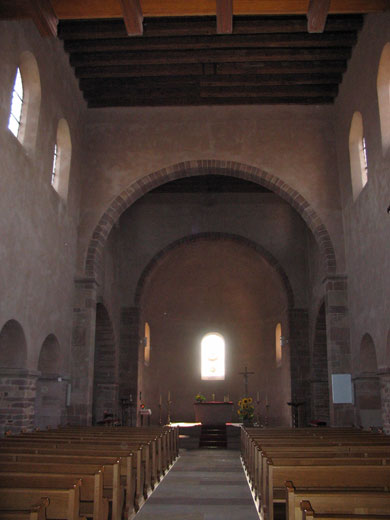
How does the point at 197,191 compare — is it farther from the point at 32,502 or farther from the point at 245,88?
the point at 32,502

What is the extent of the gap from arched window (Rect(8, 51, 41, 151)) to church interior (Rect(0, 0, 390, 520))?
0.04 meters

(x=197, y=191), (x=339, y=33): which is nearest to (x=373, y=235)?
(x=339, y=33)

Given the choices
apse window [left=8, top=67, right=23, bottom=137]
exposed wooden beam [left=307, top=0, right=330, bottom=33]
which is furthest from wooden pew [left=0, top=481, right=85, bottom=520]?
apse window [left=8, top=67, right=23, bottom=137]

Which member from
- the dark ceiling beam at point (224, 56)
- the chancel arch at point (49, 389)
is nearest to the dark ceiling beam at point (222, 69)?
the dark ceiling beam at point (224, 56)

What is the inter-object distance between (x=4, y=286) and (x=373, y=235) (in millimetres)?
7587

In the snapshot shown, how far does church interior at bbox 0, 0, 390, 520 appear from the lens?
10539 mm

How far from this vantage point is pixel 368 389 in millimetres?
12898

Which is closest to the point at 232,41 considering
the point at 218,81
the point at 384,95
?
the point at 218,81

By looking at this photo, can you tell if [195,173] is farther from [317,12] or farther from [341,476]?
[341,476]

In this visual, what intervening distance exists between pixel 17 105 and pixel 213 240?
1059cm

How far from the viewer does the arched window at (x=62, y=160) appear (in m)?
13.5

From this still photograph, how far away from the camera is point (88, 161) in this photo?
1516 cm

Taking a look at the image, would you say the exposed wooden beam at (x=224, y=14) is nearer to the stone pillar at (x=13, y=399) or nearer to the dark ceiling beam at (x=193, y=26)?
the dark ceiling beam at (x=193, y=26)

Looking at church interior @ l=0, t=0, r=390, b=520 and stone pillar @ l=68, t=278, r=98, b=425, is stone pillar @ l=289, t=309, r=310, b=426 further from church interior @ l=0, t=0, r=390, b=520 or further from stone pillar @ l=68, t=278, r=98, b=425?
stone pillar @ l=68, t=278, r=98, b=425
